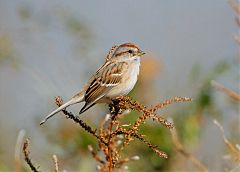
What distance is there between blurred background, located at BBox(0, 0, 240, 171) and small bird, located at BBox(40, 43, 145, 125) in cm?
58

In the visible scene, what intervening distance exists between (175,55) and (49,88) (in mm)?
1481

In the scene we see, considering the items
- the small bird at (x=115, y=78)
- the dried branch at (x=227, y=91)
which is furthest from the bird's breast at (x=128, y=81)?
the dried branch at (x=227, y=91)

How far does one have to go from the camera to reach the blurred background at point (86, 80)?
14.7 feet

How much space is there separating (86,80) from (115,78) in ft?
4.68

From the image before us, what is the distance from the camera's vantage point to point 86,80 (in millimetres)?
5145

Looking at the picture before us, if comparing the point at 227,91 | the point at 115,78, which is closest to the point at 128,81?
the point at 115,78

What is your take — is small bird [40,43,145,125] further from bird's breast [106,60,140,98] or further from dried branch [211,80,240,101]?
dried branch [211,80,240,101]

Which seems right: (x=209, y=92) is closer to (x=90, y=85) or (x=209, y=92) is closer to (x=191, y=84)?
(x=191, y=84)

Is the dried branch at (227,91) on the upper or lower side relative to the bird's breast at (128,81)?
upper

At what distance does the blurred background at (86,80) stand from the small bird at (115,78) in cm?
58

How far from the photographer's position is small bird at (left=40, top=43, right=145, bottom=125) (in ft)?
11.7

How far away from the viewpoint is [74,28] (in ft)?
17.4

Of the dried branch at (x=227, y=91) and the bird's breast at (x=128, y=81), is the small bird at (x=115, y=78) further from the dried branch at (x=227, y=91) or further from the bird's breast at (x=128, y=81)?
the dried branch at (x=227, y=91)

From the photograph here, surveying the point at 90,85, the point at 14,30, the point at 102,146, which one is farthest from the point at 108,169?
the point at 14,30
